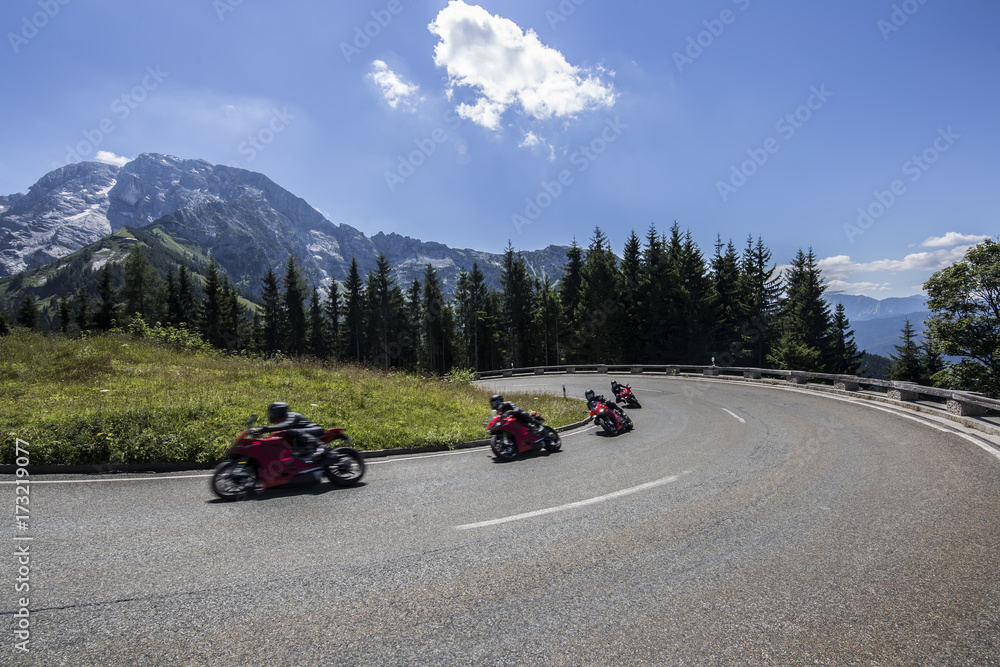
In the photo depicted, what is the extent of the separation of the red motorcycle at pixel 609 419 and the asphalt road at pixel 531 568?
159 inches

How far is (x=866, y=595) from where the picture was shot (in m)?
3.70

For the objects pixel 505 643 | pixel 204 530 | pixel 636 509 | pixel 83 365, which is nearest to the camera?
pixel 505 643

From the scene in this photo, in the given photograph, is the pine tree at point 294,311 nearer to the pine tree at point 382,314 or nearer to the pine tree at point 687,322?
the pine tree at point 382,314

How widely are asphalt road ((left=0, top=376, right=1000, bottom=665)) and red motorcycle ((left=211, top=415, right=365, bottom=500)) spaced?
264 millimetres

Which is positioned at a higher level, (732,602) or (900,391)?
(900,391)

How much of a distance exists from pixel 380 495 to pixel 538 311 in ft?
167

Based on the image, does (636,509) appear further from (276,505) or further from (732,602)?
(276,505)

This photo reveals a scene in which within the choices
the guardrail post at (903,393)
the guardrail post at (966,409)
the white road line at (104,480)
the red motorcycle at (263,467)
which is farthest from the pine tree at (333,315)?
the guardrail post at (966,409)

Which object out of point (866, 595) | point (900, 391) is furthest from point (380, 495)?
point (900, 391)

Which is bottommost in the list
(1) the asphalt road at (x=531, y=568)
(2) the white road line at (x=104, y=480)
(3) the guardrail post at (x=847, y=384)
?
(1) the asphalt road at (x=531, y=568)

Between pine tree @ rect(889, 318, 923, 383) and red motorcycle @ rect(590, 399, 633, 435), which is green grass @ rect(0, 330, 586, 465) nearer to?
red motorcycle @ rect(590, 399, 633, 435)

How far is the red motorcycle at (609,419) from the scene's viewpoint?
11977mm

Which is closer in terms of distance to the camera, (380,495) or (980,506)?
(980,506)

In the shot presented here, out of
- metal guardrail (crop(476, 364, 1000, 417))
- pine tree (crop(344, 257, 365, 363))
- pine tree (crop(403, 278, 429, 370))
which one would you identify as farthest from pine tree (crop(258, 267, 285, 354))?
metal guardrail (crop(476, 364, 1000, 417))
